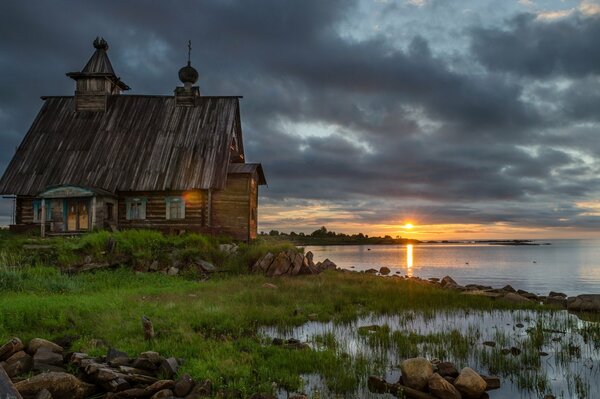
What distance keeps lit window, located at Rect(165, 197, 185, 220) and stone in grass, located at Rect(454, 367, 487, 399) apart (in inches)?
960

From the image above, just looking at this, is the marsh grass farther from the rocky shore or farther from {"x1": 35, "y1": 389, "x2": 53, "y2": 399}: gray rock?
{"x1": 35, "y1": 389, "x2": 53, "y2": 399}: gray rock

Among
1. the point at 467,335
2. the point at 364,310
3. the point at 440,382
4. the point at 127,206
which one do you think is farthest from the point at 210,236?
the point at 440,382

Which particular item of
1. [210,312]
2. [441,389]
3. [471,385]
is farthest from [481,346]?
[210,312]

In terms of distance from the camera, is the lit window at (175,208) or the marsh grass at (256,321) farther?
the lit window at (175,208)

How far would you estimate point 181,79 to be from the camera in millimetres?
34844

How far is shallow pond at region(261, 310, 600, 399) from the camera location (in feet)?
28.8

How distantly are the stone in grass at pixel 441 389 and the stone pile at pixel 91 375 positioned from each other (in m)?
4.10

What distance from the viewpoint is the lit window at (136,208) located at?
30.5 metres

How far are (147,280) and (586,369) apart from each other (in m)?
17.3

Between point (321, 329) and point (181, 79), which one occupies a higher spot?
point (181, 79)

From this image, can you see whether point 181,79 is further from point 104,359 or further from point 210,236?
point 104,359

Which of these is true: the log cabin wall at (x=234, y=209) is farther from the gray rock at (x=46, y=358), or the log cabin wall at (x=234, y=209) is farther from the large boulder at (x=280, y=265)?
the gray rock at (x=46, y=358)

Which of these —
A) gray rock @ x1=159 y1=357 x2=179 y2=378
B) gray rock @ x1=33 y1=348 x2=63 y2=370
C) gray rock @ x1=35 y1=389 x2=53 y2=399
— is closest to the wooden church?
gray rock @ x1=33 y1=348 x2=63 y2=370

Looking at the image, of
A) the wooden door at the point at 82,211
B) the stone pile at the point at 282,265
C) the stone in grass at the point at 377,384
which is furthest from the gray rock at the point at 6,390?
the wooden door at the point at 82,211
